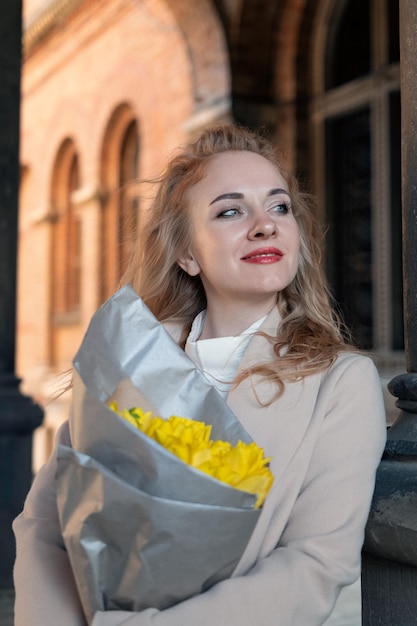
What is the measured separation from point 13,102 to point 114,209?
18.3ft

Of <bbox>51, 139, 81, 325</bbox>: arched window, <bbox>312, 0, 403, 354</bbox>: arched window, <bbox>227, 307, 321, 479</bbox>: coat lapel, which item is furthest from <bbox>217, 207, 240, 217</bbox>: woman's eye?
<bbox>51, 139, 81, 325</bbox>: arched window

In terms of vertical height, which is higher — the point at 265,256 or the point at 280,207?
the point at 280,207

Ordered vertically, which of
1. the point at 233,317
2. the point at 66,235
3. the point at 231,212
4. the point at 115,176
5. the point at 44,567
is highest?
the point at 115,176

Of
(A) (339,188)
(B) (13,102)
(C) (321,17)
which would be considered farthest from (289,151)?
(B) (13,102)

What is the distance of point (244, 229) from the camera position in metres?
1.76

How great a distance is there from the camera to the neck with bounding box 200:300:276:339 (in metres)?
1.85

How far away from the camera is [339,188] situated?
6.98 metres

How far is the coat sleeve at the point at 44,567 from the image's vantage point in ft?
4.95

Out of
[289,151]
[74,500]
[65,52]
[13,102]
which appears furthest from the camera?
[65,52]

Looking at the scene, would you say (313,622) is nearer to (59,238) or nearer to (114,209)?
(114,209)

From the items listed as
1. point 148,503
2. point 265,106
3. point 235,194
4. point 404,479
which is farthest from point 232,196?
point 265,106

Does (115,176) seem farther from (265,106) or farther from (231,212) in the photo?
(231,212)

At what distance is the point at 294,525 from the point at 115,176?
873 cm

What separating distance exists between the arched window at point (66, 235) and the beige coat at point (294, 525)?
9.85 metres
